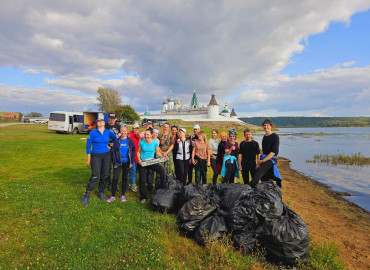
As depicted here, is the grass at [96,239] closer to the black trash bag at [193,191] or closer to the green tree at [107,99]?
the black trash bag at [193,191]

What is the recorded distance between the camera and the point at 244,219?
373 cm

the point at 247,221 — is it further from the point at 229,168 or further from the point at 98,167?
the point at 98,167

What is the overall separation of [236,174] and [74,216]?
14.4 ft

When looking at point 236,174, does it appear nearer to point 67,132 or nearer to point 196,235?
point 196,235

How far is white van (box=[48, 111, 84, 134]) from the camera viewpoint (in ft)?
73.4

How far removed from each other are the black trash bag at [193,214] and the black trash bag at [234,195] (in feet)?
0.84

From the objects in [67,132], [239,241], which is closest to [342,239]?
[239,241]

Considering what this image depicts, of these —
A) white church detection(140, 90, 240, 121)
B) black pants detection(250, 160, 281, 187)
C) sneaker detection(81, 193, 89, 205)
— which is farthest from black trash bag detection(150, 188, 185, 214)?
white church detection(140, 90, 240, 121)

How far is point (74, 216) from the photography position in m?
→ 4.40

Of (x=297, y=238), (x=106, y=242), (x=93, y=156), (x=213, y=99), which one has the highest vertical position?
(x=213, y=99)

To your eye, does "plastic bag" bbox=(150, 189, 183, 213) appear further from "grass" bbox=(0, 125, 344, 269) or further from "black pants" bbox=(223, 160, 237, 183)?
"black pants" bbox=(223, 160, 237, 183)

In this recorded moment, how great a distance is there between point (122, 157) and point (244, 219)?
11.0 feet

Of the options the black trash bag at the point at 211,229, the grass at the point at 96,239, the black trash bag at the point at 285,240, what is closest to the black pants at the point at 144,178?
the grass at the point at 96,239

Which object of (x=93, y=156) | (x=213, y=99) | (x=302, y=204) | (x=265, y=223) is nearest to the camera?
(x=265, y=223)
